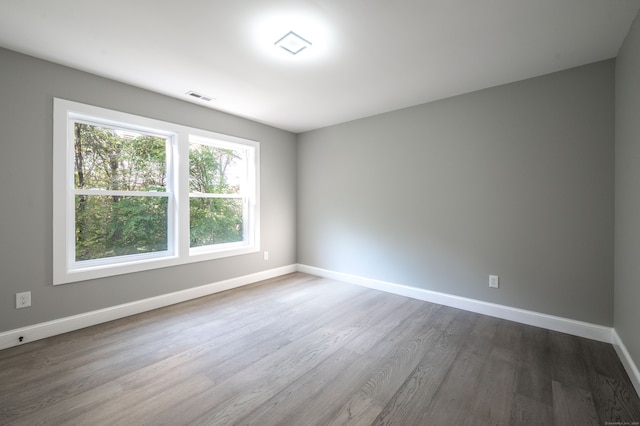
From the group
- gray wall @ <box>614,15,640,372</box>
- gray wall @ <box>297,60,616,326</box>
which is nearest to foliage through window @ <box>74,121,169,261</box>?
gray wall @ <box>297,60,616,326</box>

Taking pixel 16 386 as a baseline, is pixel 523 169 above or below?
above

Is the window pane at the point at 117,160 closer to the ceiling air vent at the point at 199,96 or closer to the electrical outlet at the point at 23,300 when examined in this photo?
the ceiling air vent at the point at 199,96

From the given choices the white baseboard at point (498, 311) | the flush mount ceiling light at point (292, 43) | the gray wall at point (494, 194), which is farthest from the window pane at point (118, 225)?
the white baseboard at point (498, 311)

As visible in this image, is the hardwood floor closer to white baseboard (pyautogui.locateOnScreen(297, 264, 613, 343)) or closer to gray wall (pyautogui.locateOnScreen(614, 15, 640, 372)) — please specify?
white baseboard (pyautogui.locateOnScreen(297, 264, 613, 343))

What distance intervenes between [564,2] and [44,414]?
13.3 ft

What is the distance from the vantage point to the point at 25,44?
2.23 metres

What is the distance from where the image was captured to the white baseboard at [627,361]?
1.77 metres

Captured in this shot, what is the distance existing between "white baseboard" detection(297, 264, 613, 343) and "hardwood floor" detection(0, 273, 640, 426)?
0.35 feet

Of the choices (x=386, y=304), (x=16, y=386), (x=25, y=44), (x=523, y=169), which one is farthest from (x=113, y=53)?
(x=523, y=169)

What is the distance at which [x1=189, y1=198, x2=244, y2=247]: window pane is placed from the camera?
3.66 m

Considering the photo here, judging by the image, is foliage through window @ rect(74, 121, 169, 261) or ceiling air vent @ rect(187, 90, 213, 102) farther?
ceiling air vent @ rect(187, 90, 213, 102)

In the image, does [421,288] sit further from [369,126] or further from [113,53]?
[113,53]

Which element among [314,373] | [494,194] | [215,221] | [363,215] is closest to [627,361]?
[494,194]

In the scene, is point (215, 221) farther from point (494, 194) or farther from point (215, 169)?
point (494, 194)
